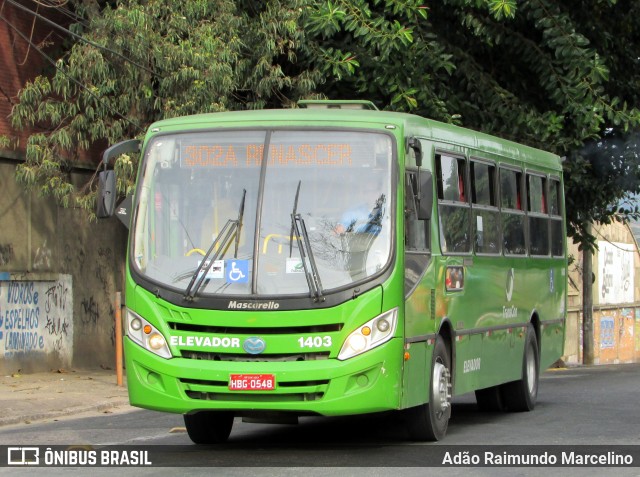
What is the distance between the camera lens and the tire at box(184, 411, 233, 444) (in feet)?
39.6

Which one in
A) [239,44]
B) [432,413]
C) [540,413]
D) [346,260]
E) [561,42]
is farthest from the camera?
[561,42]

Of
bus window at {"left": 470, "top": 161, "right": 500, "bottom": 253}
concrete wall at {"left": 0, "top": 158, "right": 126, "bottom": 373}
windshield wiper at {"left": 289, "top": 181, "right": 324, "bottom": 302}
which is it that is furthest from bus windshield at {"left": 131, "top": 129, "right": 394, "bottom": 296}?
concrete wall at {"left": 0, "top": 158, "right": 126, "bottom": 373}

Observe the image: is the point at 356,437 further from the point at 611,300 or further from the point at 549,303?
the point at 611,300

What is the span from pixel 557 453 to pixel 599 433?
1656 millimetres

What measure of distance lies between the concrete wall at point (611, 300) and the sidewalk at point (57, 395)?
2090 centimetres

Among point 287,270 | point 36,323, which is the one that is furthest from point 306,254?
point 36,323

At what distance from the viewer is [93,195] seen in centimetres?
2011

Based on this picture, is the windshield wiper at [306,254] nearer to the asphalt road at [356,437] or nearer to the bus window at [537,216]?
Answer: the asphalt road at [356,437]

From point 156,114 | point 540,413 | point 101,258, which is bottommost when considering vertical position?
point 540,413

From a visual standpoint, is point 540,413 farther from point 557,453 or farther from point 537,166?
point 557,453

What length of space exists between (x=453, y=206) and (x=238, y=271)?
9.74ft

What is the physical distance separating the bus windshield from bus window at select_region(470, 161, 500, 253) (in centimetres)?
273

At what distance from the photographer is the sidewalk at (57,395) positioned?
1576cm

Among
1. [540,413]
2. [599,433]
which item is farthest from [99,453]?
[540,413]
